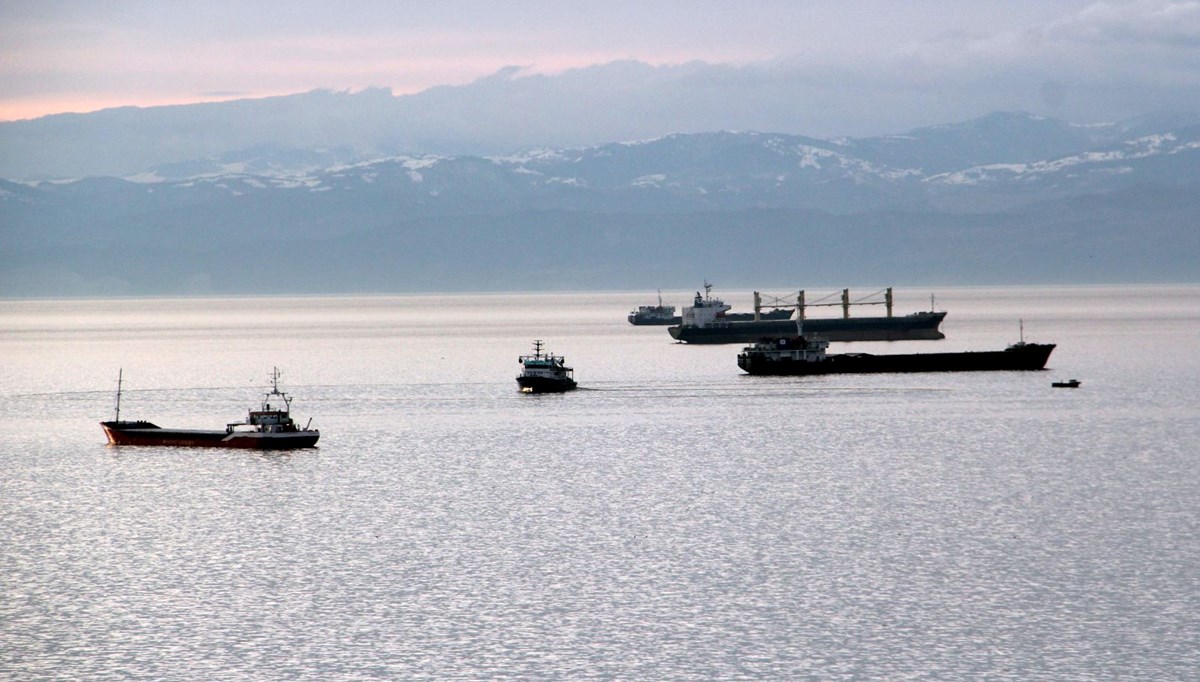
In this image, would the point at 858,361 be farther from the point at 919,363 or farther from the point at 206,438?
the point at 206,438

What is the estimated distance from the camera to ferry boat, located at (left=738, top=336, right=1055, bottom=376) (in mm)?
Answer: 174750

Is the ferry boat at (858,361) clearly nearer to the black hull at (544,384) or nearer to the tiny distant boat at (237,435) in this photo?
the black hull at (544,384)

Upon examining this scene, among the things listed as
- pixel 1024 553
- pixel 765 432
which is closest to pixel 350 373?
pixel 765 432

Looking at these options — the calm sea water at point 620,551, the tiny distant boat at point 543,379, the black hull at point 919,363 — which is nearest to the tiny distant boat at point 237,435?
the calm sea water at point 620,551

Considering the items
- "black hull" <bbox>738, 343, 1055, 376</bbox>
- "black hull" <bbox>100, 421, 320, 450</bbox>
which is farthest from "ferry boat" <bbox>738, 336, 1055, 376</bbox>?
"black hull" <bbox>100, 421, 320, 450</bbox>

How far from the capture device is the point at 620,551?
64.6m

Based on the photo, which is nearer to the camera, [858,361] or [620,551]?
[620,551]

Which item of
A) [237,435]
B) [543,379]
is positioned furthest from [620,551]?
[543,379]

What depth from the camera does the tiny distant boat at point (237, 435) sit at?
105 m

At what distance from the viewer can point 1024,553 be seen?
206ft

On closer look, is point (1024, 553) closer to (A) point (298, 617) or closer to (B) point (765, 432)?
Result: (A) point (298, 617)

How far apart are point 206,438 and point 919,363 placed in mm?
92457

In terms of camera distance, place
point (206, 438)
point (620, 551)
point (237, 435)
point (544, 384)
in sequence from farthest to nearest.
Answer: point (544, 384)
point (206, 438)
point (237, 435)
point (620, 551)

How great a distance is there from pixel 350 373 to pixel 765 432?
87.1 metres
